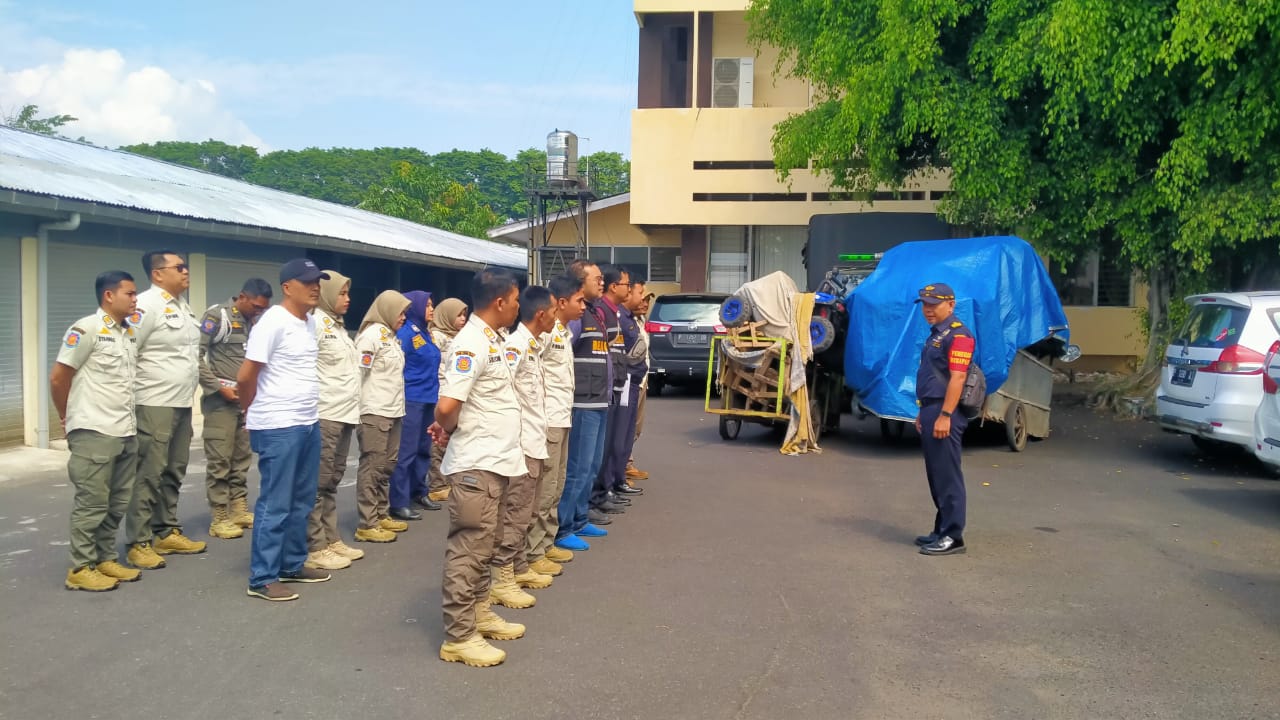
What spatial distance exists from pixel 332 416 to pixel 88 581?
165cm

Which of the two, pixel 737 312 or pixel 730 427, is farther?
pixel 730 427

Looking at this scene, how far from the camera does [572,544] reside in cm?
694

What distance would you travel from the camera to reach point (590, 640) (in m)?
5.03

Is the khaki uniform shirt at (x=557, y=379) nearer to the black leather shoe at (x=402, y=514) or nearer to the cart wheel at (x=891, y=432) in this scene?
the black leather shoe at (x=402, y=514)

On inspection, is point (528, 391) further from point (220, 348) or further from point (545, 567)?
point (220, 348)

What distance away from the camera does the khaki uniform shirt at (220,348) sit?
7.20 meters

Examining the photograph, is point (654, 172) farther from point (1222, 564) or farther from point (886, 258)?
point (1222, 564)

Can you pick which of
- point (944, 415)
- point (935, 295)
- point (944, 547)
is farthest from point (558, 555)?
point (935, 295)

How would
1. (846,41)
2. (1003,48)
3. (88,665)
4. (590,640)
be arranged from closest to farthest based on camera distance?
(88,665), (590,640), (1003,48), (846,41)

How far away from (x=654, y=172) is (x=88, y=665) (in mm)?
18860

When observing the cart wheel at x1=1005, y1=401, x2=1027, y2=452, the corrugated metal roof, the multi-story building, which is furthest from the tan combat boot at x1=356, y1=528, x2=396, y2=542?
the multi-story building

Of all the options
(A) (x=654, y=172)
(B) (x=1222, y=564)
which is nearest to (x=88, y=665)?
(B) (x=1222, y=564)

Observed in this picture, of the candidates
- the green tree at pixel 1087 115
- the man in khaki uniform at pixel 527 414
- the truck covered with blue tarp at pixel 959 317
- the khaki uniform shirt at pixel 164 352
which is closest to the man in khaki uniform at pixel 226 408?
the khaki uniform shirt at pixel 164 352

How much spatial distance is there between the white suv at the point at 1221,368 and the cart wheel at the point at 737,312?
4.49 m
